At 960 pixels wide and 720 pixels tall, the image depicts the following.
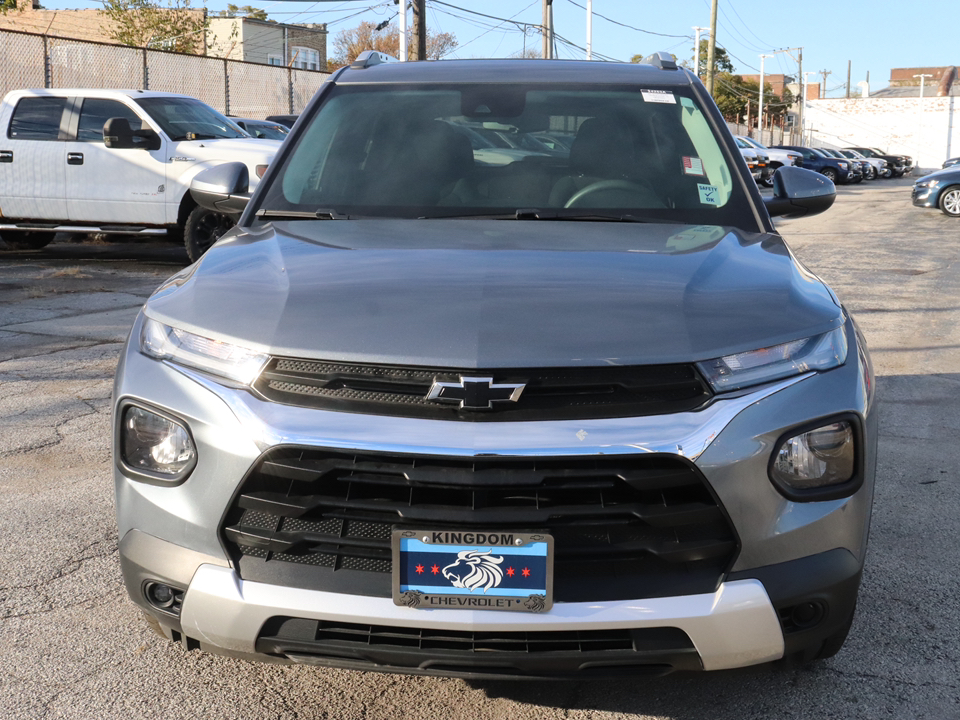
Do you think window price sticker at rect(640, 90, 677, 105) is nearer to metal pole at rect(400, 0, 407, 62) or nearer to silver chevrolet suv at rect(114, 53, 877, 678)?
silver chevrolet suv at rect(114, 53, 877, 678)

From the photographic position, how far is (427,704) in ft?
8.51

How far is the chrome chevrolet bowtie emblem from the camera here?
210 cm

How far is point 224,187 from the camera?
386 cm

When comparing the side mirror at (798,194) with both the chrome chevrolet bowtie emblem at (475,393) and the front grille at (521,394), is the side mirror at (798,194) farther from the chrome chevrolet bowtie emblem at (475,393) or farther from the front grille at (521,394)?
the chrome chevrolet bowtie emblem at (475,393)

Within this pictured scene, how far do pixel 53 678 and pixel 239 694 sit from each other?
0.52 m

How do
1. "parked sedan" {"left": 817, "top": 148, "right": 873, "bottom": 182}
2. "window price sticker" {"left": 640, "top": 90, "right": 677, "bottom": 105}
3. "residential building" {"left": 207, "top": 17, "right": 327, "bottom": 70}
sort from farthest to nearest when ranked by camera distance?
"residential building" {"left": 207, "top": 17, "right": 327, "bottom": 70}, "parked sedan" {"left": 817, "top": 148, "right": 873, "bottom": 182}, "window price sticker" {"left": 640, "top": 90, "right": 677, "bottom": 105}

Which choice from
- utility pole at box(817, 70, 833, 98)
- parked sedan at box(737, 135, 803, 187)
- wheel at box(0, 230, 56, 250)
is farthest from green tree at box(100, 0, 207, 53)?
utility pole at box(817, 70, 833, 98)

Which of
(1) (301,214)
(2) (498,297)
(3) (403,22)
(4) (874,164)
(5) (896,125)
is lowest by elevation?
(4) (874,164)

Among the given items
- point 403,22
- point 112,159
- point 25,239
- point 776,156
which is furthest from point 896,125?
point 112,159

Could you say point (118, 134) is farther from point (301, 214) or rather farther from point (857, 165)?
point (857, 165)

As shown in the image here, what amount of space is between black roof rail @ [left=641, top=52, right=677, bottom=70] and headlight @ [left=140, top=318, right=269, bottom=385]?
2469 mm

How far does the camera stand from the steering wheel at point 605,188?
3.43 m

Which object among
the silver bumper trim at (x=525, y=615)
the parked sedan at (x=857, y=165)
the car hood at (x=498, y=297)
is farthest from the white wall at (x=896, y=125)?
the silver bumper trim at (x=525, y=615)

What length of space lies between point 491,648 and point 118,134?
9752 millimetres
